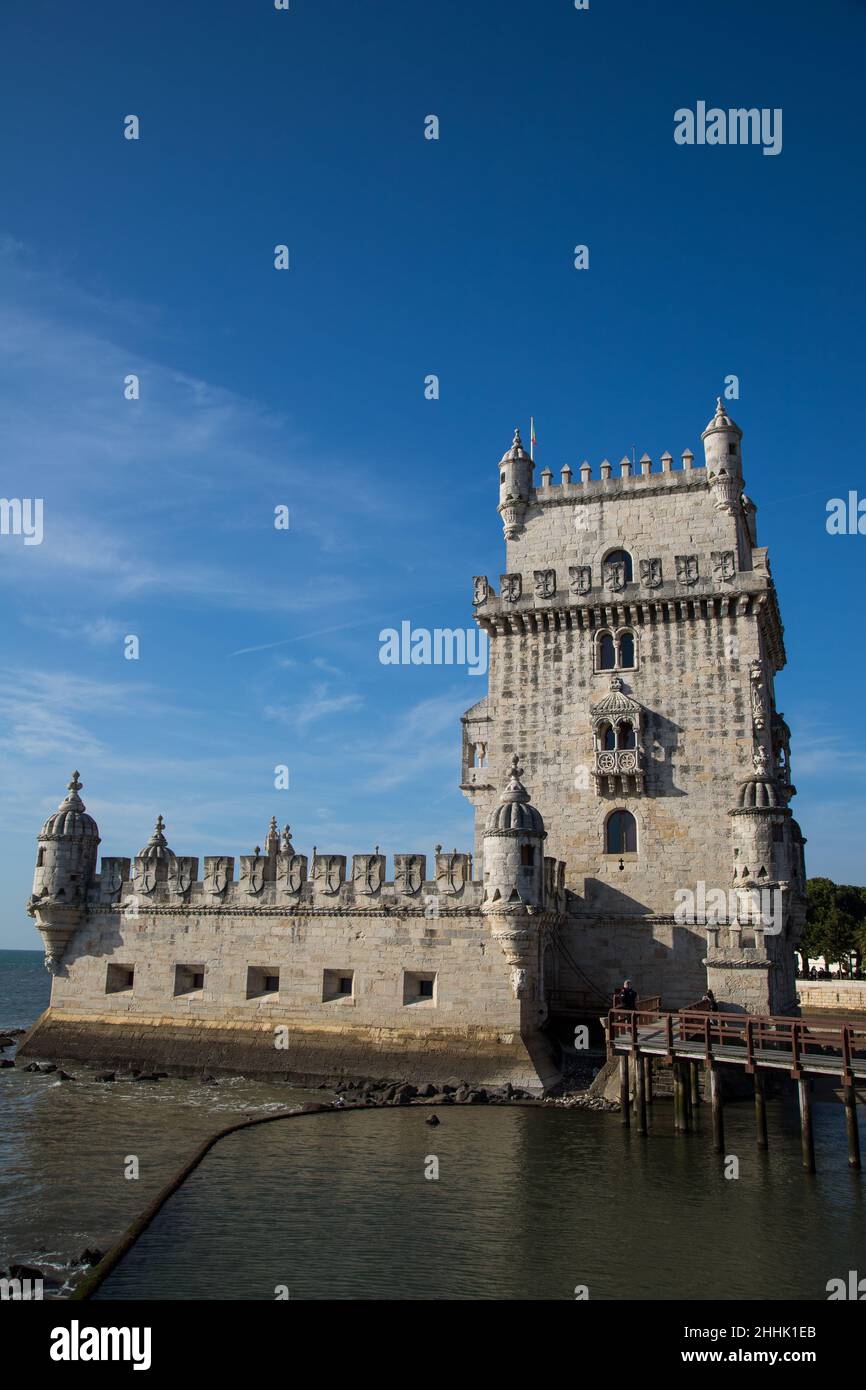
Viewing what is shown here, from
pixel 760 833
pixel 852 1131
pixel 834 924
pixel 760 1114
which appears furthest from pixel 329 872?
pixel 834 924

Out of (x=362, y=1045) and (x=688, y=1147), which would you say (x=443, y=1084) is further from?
(x=688, y=1147)

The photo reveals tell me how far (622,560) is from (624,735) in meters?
6.62

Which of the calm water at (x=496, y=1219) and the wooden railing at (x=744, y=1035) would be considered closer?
the calm water at (x=496, y=1219)

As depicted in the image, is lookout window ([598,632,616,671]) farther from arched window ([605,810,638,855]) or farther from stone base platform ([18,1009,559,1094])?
stone base platform ([18,1009,559,1094])

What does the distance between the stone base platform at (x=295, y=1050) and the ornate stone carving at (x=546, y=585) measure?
15.1m

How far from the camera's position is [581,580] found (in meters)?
35.1

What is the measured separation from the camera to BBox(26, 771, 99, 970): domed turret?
3394 centimetres

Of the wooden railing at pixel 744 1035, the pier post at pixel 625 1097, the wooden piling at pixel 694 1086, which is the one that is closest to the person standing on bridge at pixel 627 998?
the wooden railing at pixel 744 1035

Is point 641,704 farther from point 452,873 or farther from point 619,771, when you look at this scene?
point 452,873

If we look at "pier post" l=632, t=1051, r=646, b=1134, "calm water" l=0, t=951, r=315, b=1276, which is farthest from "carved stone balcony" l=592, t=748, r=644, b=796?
"calm water" l=0, t=951, r=315, b=1276

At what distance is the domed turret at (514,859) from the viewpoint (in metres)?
28.3

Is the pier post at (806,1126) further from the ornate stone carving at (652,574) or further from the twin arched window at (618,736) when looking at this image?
the ornate stone carving at (652,574)
